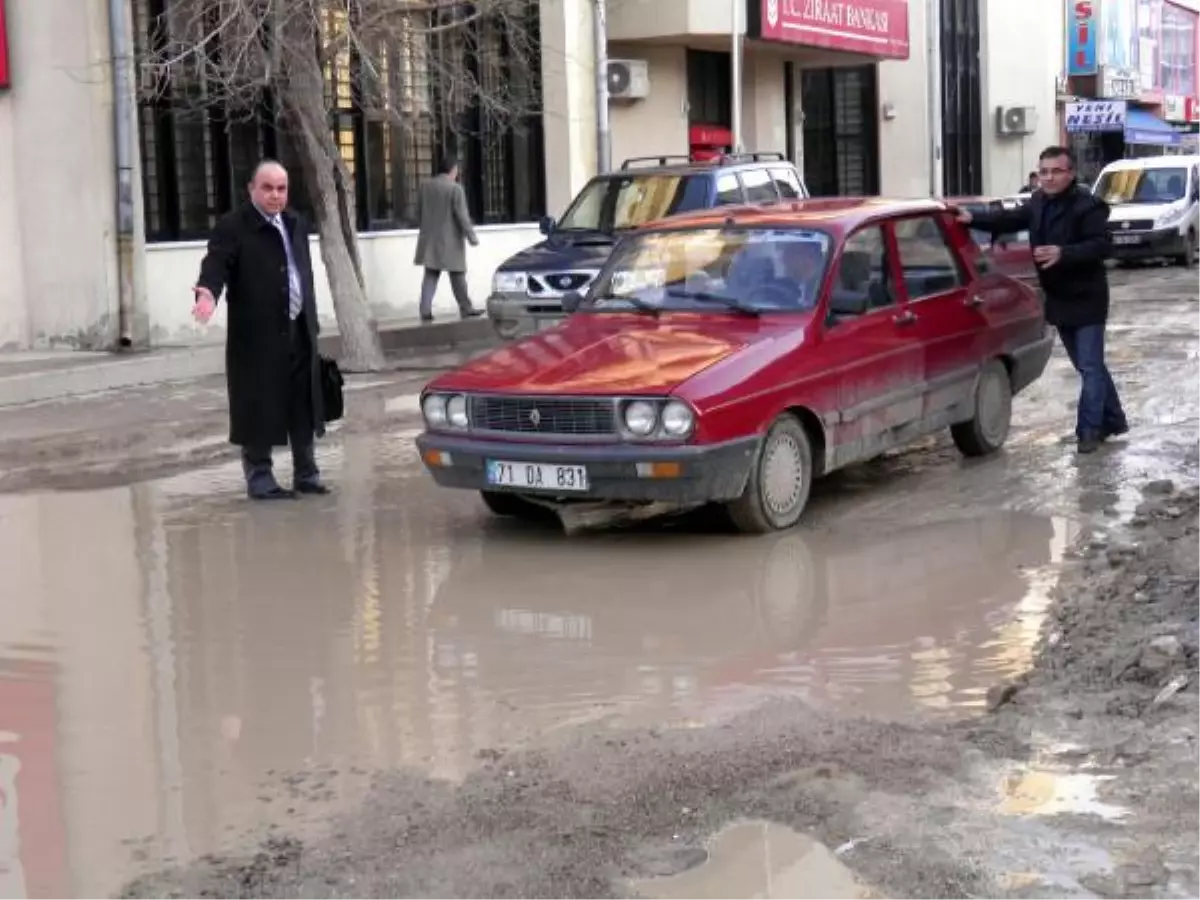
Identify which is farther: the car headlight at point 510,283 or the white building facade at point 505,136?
the white building facade at point 505,136

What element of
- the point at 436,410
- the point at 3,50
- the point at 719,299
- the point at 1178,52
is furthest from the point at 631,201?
the point at 1178,52

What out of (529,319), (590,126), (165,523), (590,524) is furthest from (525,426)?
(590,126)

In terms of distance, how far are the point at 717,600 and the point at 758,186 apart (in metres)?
10.3

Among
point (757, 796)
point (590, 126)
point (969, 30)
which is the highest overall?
point (969, 30)

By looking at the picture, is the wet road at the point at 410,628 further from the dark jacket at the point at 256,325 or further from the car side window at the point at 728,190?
the car side window at the point at 728,190

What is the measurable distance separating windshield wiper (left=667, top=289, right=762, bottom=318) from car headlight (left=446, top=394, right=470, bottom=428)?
4.54 feet

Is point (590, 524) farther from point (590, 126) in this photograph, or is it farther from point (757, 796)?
point (590, 126)

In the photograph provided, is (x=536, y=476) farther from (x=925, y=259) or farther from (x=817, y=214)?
(x=925, y=259)

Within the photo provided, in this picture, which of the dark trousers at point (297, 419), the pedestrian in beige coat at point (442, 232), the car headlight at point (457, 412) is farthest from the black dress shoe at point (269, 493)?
the pedestrian in beige coat at point (442, 232)

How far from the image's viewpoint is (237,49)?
48.2 ft

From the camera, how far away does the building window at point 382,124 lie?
56.7 ft

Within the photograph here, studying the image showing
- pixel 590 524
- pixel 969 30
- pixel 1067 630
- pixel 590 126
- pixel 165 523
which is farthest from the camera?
pixel 969 30

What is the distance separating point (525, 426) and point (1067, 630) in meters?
2.79

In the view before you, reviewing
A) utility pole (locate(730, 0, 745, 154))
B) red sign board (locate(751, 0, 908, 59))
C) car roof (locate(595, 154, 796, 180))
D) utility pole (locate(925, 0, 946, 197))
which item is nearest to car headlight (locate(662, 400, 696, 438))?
car roof (locate(595, 154, 796, 180))
